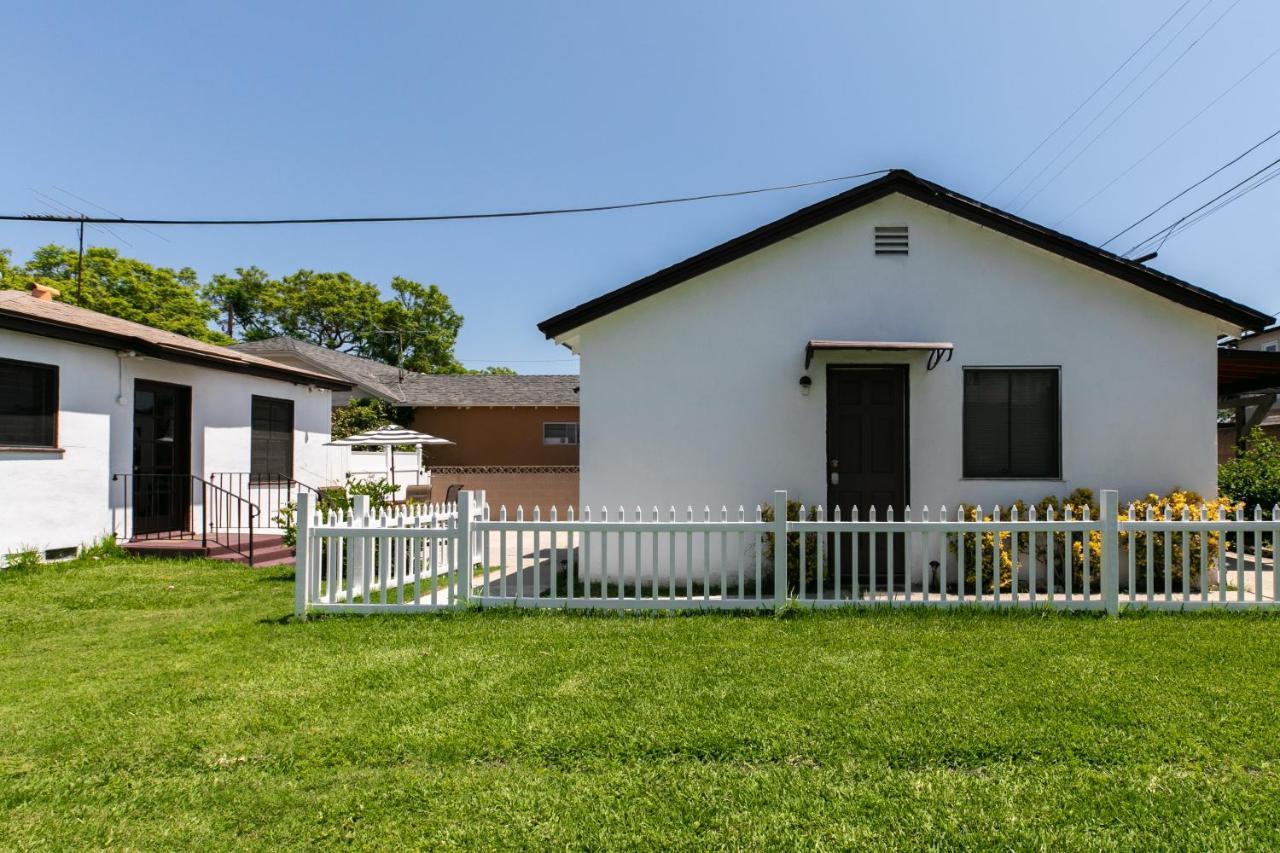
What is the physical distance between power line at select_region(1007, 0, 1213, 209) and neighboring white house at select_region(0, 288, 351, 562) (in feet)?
53.1

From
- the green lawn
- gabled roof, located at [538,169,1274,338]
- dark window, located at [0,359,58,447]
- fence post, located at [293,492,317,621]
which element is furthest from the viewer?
dark window, located at [0,359,58,447]

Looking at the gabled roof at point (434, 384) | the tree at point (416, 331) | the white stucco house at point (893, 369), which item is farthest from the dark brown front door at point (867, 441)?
the tree at point (416, 331)

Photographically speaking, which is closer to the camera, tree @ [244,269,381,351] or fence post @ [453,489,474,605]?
fence post @ [453,489,474,605]

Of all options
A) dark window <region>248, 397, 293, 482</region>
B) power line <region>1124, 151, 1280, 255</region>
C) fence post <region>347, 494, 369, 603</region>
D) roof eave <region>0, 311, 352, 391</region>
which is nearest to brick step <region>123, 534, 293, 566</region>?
dark window <region>248, 397, 293, 482</region>

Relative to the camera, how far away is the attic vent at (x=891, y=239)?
290 inches

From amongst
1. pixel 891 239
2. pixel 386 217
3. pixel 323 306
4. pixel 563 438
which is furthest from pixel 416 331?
pixel 891 239

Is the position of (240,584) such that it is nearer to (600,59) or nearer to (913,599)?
(913,599)

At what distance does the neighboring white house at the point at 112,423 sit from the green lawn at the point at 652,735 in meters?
4.12

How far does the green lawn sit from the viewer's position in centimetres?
252

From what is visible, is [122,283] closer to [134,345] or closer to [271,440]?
[271,440]

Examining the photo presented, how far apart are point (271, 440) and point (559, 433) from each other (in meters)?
9.54

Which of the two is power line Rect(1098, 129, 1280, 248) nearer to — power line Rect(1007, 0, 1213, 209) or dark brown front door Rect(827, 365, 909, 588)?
power line Rect(1007, 0, 1213, 209)

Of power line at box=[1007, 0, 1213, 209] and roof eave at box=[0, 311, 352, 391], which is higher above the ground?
power line at box=[1007, 0, 1213, 209]

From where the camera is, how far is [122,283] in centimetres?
3047
